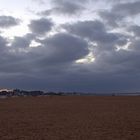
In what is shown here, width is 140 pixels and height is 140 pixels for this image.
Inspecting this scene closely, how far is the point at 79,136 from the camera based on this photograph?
19.5 meters

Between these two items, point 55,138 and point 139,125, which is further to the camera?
point 139,125

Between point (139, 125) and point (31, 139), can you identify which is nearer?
point (31, 139)

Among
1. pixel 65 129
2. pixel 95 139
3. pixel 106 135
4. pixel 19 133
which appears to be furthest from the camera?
pixel 65 129

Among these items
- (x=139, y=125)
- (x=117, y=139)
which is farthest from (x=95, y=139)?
(x=139, y=125)

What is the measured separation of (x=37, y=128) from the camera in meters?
23.0

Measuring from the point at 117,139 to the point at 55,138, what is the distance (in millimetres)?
2794

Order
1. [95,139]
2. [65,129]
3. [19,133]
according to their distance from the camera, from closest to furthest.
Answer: [95,139] < [19,133] < [65,129]

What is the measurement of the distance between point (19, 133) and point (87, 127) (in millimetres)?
4108

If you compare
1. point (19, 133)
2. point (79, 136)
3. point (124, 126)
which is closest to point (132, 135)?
Answer: point (79, 136)

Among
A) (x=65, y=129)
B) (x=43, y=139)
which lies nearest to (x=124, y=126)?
(x=65, y=129)

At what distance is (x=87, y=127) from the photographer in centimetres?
2312

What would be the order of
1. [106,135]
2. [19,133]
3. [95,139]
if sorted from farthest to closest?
[19,133] → [106,135] → [95,139]

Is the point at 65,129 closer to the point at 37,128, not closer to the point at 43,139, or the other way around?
the point at 37,128

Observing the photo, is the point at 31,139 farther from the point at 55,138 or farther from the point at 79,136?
the point at 79,136
